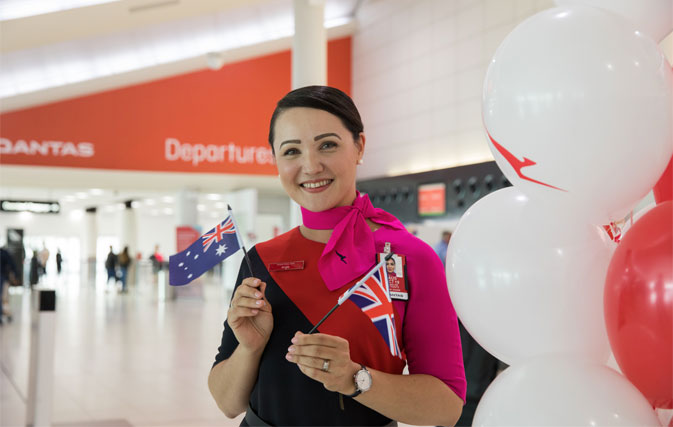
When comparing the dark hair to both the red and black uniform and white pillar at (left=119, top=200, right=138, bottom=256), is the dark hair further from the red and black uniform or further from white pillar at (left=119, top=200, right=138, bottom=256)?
white pillar at (left=119, top=200, right=138, bottom=256)

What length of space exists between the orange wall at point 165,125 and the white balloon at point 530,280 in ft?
37.8

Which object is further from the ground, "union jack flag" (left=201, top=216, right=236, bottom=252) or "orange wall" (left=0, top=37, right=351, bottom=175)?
"orange wall" (left=0, top=37, right=351, bottom=175)

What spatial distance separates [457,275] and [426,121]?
11.1 metres

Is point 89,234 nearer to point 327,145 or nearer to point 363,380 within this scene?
point 327,145

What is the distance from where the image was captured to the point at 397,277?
1.36 metres

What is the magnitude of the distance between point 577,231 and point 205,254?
33.1 inches

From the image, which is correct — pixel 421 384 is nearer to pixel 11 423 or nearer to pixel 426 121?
pixel 11 423

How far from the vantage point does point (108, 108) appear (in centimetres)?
1227

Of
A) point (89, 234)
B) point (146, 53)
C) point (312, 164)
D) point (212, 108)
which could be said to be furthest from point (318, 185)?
point (89, 234)

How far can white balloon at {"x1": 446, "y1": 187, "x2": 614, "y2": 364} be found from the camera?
1291 mm

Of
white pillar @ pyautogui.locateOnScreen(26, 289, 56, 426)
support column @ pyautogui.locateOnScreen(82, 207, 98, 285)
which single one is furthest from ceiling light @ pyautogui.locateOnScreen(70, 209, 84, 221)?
white pillar @ pyautogui.locateOnScreen(26, 289, 56, 426)

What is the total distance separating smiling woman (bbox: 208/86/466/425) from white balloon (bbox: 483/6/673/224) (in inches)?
13.0

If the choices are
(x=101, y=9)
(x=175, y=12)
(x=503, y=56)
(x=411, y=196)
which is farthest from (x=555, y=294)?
(x=411, y=196)

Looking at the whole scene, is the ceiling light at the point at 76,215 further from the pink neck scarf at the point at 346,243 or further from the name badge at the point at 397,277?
the name badge at the point at 397,277
